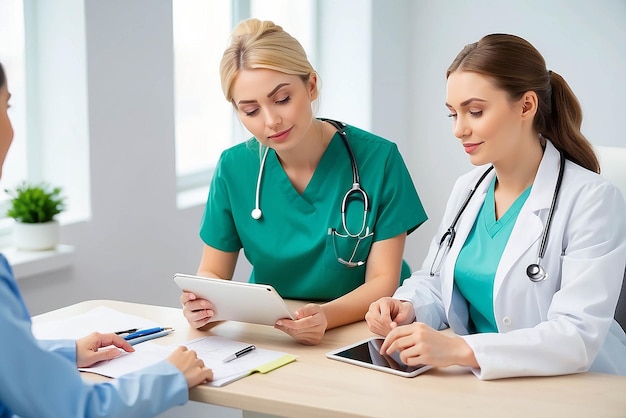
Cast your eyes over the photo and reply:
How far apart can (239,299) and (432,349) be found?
0.39 m

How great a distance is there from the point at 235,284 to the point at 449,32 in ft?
9.61

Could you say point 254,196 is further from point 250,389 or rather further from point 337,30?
point 337,30

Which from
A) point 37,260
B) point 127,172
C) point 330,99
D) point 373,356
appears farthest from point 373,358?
point 330,99

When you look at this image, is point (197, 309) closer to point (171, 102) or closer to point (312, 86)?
point (312, 86)

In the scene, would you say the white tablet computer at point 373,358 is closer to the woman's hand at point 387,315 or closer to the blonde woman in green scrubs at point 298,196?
the woman's hand at point 387,315

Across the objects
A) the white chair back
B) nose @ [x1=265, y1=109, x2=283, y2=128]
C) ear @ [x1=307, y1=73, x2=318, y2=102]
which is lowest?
the white chair back

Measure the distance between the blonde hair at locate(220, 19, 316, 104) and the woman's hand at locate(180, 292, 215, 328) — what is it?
0.50 metres

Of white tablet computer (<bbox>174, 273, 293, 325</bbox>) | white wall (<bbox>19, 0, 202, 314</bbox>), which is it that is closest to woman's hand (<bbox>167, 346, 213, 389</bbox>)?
white tablet computer (<bbox>174, 273, 293, 325</bbox>)

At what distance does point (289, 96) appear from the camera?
2045mm

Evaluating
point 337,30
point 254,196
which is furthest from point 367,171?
point 337,30

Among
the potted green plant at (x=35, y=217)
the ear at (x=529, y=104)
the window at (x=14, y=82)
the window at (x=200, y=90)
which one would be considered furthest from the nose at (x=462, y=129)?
the window at (x=200, y=90)

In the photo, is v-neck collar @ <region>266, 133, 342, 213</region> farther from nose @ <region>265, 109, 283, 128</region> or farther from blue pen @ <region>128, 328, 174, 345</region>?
blue pen @ <region>128, 328, 174, 345</region>

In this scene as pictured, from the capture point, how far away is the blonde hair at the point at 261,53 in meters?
2.02

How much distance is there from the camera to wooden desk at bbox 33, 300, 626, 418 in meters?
1.44
